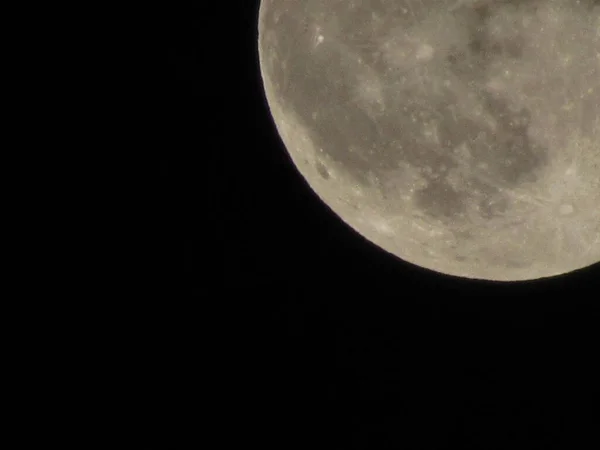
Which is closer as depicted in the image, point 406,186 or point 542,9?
point 542,9

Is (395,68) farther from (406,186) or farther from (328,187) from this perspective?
(328,187)

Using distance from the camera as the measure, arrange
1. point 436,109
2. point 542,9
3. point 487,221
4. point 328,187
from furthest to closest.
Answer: point 328,187 → point 487,221 → point 436,109 → point 542,9

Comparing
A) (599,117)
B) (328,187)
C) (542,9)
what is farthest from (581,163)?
(328,187)

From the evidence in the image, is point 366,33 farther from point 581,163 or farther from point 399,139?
point 581,163

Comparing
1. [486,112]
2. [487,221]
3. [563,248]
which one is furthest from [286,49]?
[563,248]

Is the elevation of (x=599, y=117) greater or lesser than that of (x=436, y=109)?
greater

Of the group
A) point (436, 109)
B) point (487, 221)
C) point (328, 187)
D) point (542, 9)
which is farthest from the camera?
point (328, 187)
